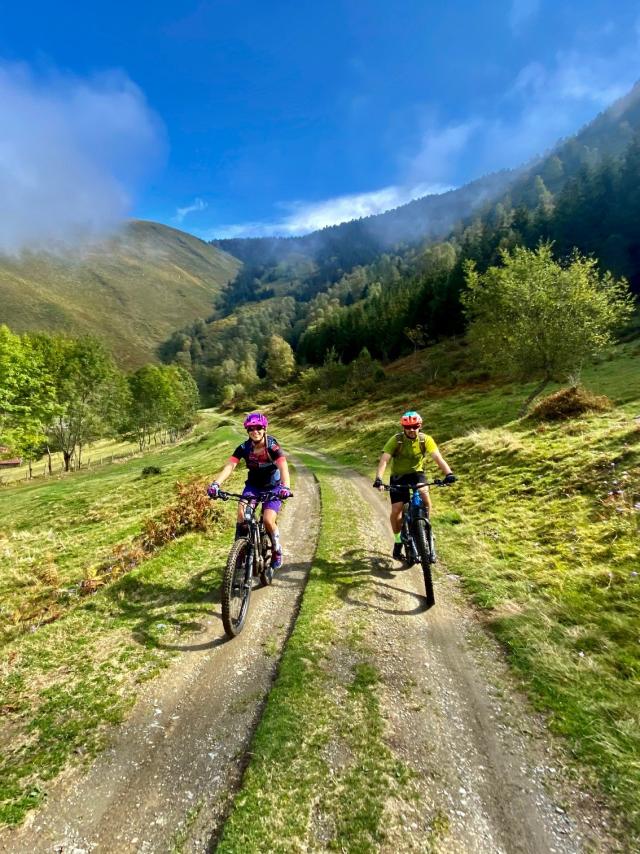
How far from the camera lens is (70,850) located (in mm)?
3676

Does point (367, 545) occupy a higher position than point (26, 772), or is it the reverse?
point (26, 772)

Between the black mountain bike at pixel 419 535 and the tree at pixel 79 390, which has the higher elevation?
the tree at pixel 79 390

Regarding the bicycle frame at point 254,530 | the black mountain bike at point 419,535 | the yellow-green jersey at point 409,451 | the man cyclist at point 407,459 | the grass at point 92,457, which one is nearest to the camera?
the bicycle frame at point 254,530

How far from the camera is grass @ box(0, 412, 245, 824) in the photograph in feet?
15.8

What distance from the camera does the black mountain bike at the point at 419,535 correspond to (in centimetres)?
866

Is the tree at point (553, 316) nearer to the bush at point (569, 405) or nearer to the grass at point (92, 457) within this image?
the bush at point (569, 405)

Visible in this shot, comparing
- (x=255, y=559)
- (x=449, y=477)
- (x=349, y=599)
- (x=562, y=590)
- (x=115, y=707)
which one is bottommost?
(x=562, y=590)

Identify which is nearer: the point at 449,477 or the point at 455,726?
the point at 455,726

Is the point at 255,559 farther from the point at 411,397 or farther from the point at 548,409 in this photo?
the point at 411,397

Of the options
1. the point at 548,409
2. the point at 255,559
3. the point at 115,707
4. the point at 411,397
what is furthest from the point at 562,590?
the point at 411,397

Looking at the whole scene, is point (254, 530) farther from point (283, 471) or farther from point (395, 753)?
point (395, 753)

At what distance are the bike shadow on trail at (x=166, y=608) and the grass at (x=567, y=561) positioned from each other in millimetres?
5569

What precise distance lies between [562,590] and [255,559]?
682 cm

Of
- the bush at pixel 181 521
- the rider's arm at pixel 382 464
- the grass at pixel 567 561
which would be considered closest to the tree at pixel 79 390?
the bush at pixel 181 521
